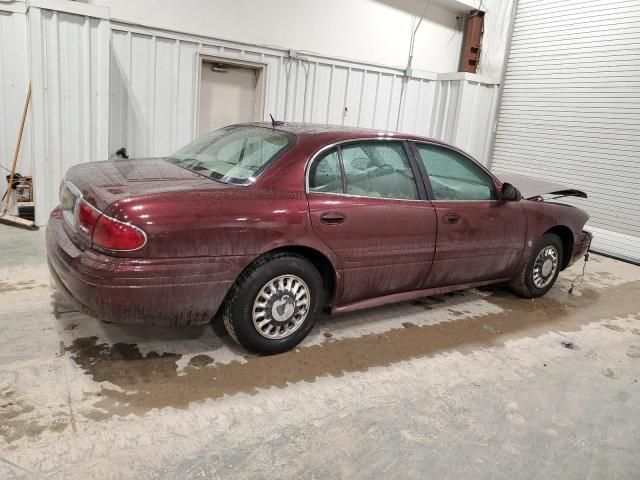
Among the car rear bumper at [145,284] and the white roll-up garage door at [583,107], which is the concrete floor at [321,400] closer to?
the car rear bumper at [145,284]

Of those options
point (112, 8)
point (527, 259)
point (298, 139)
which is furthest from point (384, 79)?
point (298, 139)

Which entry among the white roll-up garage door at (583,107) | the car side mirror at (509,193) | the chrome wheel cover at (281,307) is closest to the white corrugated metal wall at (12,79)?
the chrome wheel cover at (281,307)

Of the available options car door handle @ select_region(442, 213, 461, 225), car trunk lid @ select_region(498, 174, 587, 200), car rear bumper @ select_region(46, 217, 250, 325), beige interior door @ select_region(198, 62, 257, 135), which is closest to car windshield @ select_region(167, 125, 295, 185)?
car rear bumper @ select_region(46, 217, 250, 325)

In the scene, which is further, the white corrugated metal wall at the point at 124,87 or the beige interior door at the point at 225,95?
the beige interior door at the point at 225,95

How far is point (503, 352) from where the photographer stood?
356cm

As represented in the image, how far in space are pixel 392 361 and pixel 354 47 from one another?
5969mm

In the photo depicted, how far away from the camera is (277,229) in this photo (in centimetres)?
289

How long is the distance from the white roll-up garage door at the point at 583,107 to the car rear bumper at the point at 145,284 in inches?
260

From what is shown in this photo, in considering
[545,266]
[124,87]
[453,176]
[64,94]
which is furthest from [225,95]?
[545,266]

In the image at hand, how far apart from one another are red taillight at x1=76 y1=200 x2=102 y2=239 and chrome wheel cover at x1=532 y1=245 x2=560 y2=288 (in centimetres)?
373

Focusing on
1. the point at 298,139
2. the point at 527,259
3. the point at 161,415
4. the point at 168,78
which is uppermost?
the point at 168,78

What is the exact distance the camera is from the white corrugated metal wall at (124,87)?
536 centimetres

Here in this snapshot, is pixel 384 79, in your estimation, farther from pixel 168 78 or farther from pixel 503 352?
pixel 503 352

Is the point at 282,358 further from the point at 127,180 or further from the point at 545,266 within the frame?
the point at 545,266
